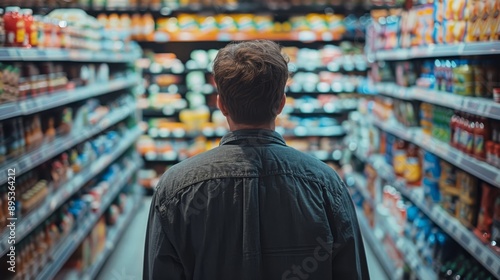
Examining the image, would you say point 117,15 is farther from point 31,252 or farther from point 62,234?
point 31,252

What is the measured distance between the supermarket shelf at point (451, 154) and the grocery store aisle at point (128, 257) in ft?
7.76

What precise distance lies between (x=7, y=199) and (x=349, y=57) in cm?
591

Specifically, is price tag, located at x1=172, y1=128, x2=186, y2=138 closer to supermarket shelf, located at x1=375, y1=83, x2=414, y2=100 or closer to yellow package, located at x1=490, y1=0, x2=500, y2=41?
supermarket shelf, located at x1=375, y1=83, x2=414, y2=100

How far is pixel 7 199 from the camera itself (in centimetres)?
305

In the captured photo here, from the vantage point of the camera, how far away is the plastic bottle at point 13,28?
3.28 meters

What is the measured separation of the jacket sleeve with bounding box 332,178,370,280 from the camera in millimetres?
1801

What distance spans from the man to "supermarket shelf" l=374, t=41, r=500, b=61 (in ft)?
4.28

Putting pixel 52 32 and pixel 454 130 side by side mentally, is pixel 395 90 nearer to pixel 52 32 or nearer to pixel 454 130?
pixel 454 130

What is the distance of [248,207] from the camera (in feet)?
5.66

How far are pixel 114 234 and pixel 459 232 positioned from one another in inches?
138

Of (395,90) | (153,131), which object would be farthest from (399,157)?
(153,131)

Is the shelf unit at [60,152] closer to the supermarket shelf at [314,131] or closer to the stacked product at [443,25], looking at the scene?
the stacked product at [443,25]

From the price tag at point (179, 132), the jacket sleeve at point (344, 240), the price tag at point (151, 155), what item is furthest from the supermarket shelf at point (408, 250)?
the price tag at point (151, 155)

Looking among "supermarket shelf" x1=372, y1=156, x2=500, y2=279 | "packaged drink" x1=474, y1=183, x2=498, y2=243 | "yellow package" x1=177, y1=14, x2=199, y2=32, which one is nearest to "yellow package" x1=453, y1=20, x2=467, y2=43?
"packaged drink" x1=474, y1=183, x2=498, y2=243
